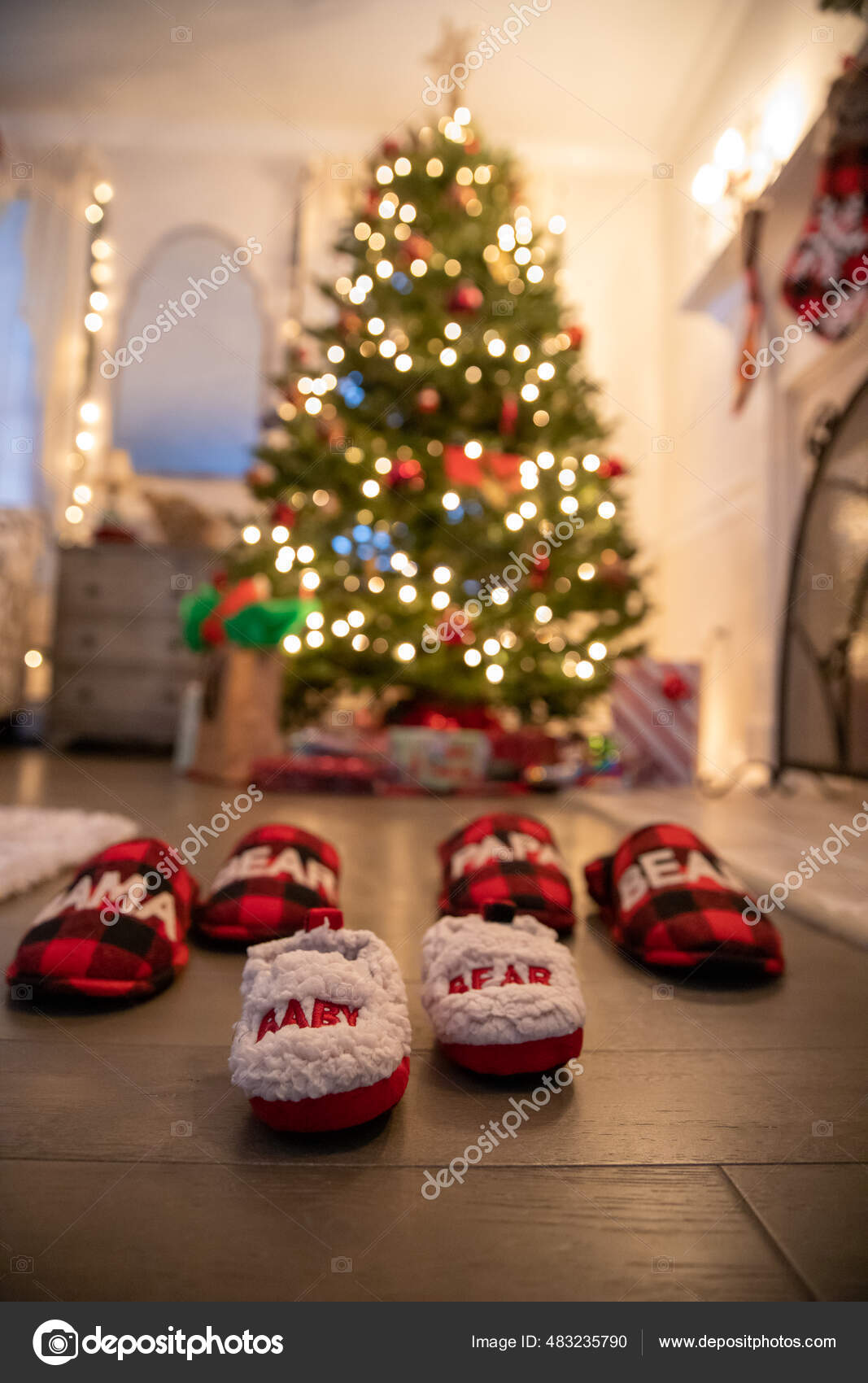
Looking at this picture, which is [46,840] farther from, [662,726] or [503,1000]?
[662,726]

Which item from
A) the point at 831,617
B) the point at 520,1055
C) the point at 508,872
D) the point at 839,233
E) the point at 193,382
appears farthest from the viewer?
the point at 193,382

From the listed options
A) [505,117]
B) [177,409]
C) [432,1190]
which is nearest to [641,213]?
[505,117]

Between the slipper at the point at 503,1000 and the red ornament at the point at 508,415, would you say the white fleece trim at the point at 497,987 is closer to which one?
the slipper at the point at 503,1000

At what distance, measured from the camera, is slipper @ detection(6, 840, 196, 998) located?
856 millimetres

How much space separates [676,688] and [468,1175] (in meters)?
2.77

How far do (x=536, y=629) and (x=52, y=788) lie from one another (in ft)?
5.89

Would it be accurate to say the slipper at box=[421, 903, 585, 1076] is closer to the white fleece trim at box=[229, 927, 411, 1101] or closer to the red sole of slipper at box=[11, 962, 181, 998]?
the white fleece trim at box=[229, 927, 411, 1101]

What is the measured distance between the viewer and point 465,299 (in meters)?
3.11

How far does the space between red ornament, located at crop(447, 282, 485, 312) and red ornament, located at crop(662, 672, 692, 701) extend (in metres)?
1.50

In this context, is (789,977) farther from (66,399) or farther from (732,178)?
(66,399)

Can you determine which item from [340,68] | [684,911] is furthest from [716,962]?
[340,68]

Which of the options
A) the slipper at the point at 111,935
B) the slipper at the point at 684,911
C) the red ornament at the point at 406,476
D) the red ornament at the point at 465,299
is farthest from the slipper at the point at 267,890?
the red ornament at the point at 465,299

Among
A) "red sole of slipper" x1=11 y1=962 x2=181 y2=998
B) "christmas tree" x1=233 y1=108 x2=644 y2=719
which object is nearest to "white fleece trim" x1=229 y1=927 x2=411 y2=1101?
"red sole of slipper" x1=11 y1=962 x2=181 y2=998

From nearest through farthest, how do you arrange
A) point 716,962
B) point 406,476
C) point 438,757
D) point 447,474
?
point 716,962
point 438,757
point 406,476
point 447,474
